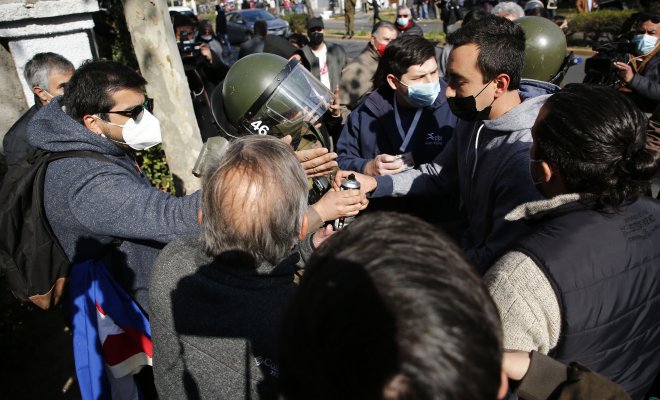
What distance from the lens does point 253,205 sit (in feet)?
4.33

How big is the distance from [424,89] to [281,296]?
6.91 ft

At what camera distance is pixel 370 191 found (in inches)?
109

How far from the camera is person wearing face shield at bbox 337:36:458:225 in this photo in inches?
118

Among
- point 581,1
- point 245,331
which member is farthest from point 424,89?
point 581,1

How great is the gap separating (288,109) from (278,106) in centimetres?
6

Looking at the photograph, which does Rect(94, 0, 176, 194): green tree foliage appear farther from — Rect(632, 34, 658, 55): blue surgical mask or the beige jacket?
Rect(632, 34, 658, 55): blue surgical mask

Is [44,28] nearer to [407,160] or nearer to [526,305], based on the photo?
[407,160]

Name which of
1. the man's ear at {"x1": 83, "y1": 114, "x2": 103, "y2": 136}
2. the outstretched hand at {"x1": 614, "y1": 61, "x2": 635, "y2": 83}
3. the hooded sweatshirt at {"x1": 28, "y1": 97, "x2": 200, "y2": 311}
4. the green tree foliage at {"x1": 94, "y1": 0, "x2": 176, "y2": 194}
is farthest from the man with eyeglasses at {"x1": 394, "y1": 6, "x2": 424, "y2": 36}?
the hooded sweatshirt at {"x1": 28, "y1": 97, "x2": 200, "y2": 311}

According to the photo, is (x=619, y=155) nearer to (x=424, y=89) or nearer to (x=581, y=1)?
(x=424, y=89)

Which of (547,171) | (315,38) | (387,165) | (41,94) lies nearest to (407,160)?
(387,165)

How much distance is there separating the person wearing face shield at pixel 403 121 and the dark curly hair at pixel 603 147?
5.03 feet

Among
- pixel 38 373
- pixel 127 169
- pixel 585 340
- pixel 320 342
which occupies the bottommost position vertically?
pixel 38 373

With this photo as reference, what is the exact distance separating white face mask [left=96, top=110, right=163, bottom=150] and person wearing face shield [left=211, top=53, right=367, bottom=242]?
39cm

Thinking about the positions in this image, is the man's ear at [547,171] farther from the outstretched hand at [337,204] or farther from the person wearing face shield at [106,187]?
the person wearing face shield at [106,187]
